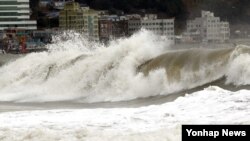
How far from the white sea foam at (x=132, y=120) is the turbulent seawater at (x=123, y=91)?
1 cm

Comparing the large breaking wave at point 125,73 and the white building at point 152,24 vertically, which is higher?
the large breaking wave at point 125,73

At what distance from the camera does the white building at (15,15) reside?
10031 centimetres

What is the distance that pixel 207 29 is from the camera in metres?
74.0

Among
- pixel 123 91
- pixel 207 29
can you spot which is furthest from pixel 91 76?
pixel 207 29

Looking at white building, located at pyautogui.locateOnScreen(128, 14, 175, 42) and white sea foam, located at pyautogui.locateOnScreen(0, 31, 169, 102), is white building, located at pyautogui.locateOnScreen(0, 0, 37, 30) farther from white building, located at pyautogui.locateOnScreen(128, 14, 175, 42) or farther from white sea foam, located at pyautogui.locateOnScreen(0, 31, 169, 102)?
white sea foam, located at pyautogui.locateOnScreen(0, 31, 169, 102)

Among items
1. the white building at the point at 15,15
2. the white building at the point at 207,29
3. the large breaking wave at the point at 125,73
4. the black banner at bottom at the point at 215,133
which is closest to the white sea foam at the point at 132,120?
the black banner at bottom at the point at 215,133

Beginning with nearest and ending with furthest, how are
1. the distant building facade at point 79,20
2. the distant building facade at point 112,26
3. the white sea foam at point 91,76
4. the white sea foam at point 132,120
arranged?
the white sea foam at point 132,120 → the white sea foam at point 91,76 → the distant building facade at point 112,26 → the distant building facade at point 79,20

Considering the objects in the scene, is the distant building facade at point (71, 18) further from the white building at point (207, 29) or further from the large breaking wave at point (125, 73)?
the large breaking wave at point (125, 73)

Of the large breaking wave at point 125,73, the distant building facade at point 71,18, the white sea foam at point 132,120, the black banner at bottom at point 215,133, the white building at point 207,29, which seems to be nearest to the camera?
the black banner at bottom at point 215,133

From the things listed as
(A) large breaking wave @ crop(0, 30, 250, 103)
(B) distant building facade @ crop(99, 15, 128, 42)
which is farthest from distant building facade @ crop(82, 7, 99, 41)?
(A) large breaking wave @ crop(0, 30, 250, 103)

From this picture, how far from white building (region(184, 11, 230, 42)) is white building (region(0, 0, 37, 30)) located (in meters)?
30.8

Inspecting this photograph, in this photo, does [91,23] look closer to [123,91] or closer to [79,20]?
[79,20]

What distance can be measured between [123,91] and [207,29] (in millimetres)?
59176

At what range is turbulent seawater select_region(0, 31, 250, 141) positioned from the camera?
28.5 ft
